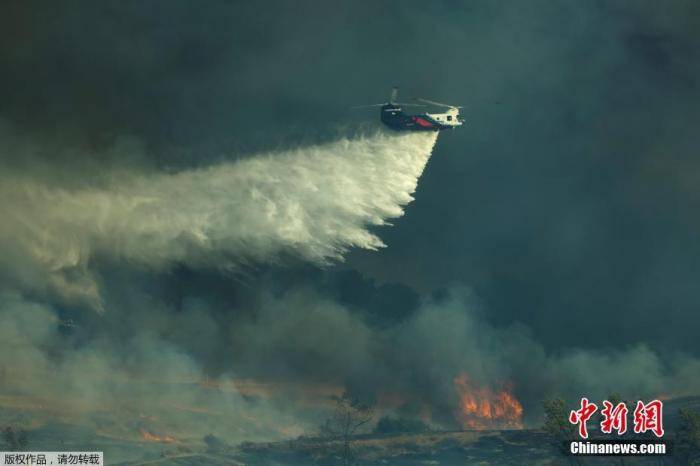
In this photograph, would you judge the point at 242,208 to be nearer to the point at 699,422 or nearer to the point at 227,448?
the point at 227,448

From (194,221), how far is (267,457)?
54665 millimetres

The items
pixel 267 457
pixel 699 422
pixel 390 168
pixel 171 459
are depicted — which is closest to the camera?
pixel 390 168

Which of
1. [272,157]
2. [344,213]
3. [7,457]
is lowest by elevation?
[7,457]

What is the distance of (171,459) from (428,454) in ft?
154

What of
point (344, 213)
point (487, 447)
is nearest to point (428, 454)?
point (487, 447)

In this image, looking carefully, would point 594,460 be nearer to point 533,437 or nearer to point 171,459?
point 533,437

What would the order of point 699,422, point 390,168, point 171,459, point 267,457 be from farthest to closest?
point 267,457
point 171,459
point 699,422
point 390,168

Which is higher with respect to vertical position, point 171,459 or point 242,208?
point 242,208

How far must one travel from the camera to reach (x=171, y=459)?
154500mm

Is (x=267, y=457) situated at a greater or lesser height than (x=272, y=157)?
lesser

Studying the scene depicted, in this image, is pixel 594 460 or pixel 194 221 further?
pixel 594 460

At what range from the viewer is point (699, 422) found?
447 ft

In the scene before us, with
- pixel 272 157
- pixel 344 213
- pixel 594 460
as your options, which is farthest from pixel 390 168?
pixel 594 460

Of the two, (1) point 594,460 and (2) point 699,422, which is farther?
(1) point 594,460
